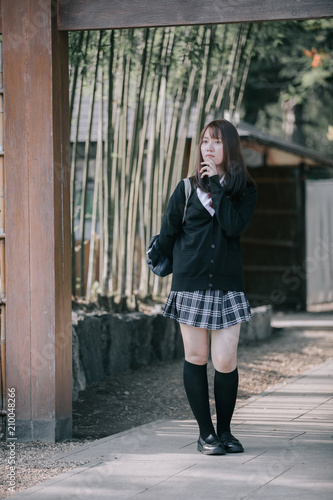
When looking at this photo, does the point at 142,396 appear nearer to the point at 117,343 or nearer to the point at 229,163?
the point at 117,343

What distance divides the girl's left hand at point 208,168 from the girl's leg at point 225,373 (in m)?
0.70

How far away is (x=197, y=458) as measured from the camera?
3.49 meters

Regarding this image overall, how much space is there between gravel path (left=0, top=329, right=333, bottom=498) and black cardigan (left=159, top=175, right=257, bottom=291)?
0.99 meters

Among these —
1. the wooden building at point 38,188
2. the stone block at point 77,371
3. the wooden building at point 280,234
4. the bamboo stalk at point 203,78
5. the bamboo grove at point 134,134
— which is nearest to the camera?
the wooden building at point 38,188

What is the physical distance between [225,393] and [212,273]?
56cm

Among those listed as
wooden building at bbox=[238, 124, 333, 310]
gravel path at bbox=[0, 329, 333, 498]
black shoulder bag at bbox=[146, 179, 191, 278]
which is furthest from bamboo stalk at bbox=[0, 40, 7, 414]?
wooden building at bbox=[238, 124, 333, 310]

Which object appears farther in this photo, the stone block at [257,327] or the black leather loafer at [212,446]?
the stone block at [257,327]

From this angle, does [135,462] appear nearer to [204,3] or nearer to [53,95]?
[53,95]

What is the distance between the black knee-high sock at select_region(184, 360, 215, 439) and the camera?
3572mm

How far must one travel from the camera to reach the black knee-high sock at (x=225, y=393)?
3.58 metres

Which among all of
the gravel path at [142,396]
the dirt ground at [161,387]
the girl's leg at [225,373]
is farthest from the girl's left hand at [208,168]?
the dirt ground at [161,387]

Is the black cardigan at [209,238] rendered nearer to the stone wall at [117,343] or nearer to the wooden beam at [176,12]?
the wooden beam at [176,12]

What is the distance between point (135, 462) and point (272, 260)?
27.6 feet

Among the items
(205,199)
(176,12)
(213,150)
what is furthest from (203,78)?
(205,199)
